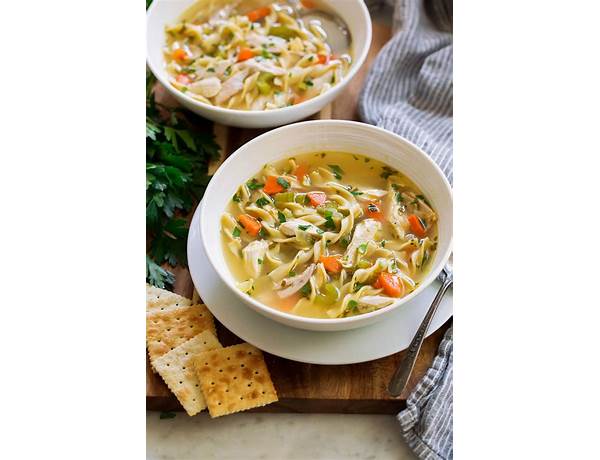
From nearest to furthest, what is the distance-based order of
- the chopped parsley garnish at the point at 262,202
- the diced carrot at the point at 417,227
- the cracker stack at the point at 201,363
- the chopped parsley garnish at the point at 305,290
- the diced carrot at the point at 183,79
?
the cracker stack at the point at 201,363, the chopped parsley garnish at the point at 305,290, the diced carrot at the point at 417,227, the chopped parsley garnish at the point at 262,202, the diced carrot at the point at 183,79

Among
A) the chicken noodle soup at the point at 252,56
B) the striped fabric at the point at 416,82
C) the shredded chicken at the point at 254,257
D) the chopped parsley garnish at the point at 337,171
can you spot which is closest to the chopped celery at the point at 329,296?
the shredded chicken at the point at 254,257

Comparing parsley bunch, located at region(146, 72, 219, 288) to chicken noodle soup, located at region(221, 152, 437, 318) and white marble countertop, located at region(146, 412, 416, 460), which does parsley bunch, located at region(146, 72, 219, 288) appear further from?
white marble countertop, located at region(146, 412, 416, 460)

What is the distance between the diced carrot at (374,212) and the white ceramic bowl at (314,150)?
0.24 m

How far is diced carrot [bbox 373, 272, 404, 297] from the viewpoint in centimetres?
331

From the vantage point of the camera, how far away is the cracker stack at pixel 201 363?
324 cm

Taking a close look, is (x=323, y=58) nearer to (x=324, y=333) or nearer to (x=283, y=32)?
(x=283, y=32)

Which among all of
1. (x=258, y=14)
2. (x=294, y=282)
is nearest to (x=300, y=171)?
(x=294, y=282)

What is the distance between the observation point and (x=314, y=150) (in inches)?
151

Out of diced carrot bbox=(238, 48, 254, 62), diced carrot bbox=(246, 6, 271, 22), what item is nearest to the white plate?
diced carrot bbox=(238, 48, 254, 62)

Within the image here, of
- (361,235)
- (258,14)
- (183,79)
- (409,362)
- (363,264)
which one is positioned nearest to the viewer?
(409,362)

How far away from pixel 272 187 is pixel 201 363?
930 mm

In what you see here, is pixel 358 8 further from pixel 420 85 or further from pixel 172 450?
pixel 172 450

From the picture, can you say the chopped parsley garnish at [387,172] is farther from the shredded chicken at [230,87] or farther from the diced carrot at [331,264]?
the shredded chicken at [230,87]
